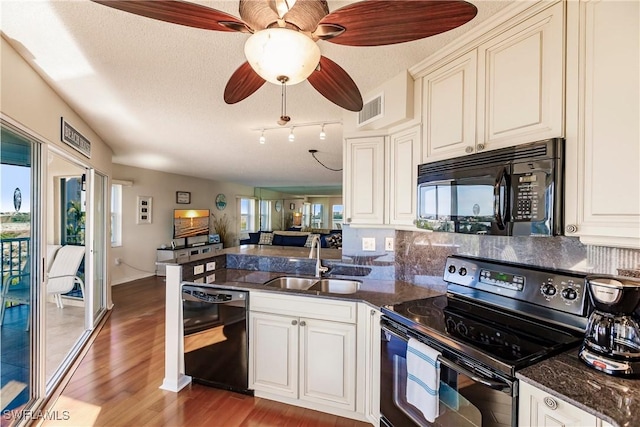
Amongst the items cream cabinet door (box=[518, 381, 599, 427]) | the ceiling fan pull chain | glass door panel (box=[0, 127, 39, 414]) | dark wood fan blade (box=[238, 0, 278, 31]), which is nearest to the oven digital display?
cream cabinet door (box=[518, 381, 599, 427])

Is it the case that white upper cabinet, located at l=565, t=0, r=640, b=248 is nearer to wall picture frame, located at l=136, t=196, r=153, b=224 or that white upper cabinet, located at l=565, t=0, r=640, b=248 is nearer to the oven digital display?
the oven digital display

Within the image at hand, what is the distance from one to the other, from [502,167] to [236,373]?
7.23 ft

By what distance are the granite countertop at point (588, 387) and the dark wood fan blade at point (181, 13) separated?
5.22ft

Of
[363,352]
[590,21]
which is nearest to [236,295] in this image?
[363,352]

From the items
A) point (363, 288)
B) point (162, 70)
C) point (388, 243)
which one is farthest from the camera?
point (388, 243)

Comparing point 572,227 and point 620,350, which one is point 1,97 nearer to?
point 572,227

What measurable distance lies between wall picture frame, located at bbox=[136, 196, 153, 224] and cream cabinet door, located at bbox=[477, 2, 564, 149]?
6305 millimetres

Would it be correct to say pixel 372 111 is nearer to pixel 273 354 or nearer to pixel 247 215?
pixel 273 354

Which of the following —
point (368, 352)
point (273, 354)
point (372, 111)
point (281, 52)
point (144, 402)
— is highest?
point (372, 111)

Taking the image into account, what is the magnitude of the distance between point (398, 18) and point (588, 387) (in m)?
1.33

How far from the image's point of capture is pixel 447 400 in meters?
1.30

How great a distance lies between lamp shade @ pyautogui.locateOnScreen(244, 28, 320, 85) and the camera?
3.11ft

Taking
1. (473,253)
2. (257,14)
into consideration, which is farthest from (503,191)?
(257,14)

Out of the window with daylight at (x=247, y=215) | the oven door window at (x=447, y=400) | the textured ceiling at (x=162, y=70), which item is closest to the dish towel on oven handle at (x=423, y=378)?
the oven door window at (x=447, y=400)
